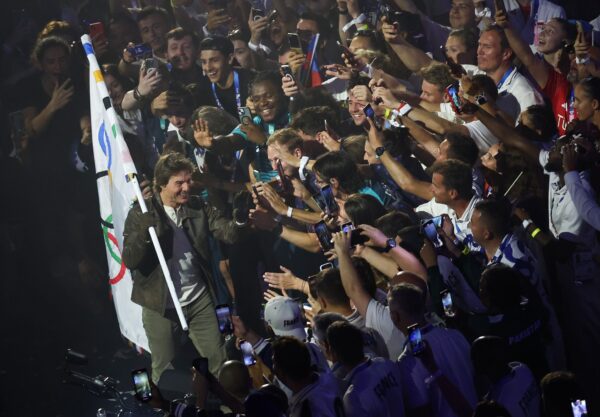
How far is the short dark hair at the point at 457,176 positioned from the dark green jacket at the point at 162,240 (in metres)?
2.19

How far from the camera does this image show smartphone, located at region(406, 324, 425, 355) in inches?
155

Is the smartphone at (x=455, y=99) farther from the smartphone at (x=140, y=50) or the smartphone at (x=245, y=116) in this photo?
the smartphone at (x=140, y=50)

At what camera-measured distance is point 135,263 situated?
7.50m

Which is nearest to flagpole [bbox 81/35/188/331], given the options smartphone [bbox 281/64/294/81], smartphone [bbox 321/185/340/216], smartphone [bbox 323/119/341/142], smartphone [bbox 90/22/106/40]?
smartphone [bbox 90/22/106/40]

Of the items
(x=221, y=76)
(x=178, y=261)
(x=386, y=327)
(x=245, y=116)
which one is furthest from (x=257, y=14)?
(x=386, y=327)

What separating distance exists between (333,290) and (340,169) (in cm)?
165

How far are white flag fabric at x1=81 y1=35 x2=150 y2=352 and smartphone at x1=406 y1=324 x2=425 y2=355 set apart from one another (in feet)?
12.7

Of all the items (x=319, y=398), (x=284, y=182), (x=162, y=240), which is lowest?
(x=162, y=240)

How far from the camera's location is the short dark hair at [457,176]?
5.73 meters

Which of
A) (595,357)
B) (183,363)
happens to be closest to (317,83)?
(183,363)

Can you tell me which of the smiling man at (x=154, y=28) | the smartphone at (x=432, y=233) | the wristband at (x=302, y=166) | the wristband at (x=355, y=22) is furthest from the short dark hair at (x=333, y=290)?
the smiling man at (x=154, y=28)

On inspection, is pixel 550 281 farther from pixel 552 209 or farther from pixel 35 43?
pixel 35 43

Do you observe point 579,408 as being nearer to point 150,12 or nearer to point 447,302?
point 447,302

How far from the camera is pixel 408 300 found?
4.29 metres
